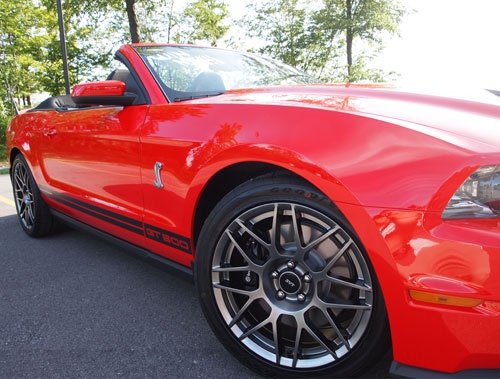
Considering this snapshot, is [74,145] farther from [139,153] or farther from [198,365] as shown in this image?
[198,365]

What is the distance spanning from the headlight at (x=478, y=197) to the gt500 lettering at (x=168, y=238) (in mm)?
1186

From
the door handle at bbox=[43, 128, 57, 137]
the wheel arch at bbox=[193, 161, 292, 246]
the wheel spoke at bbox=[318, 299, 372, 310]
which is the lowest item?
the wheel spoke at bbox=[318, 299, 372, 310]

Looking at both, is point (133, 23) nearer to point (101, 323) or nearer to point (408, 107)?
point (101, 323)

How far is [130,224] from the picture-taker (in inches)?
90.4

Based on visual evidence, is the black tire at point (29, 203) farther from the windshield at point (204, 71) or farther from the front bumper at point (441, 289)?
the front bumper at point (441, 289)

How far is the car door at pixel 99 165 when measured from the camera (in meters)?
2.17

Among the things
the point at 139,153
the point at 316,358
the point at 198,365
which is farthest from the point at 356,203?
the point at 139,153

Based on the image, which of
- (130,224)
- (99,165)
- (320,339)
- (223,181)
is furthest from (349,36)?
(320,339)

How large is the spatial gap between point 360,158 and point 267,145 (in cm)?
36

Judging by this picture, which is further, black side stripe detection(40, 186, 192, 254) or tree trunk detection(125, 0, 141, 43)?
tree trunk detection(125, 0, 141, 43)

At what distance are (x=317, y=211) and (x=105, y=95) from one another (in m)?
1.40

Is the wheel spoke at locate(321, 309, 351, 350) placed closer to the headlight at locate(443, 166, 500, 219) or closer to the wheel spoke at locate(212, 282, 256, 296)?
the wheel spoke at locate(212, 282, 256, 296)

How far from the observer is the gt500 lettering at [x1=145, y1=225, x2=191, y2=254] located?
196 centimetres

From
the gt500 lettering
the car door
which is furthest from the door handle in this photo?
the gt500 lettering
